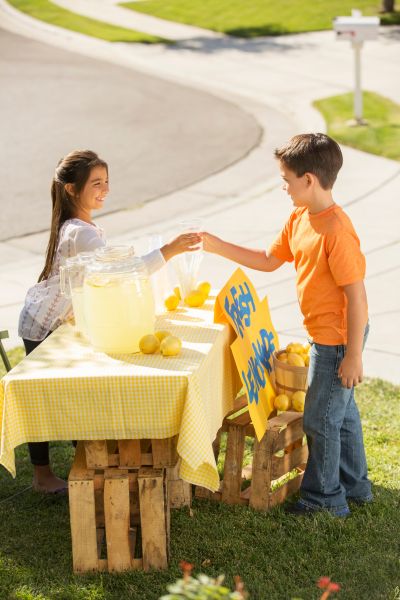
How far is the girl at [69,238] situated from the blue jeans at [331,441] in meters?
0.83

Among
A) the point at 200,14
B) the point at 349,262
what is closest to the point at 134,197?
the point at 349,262

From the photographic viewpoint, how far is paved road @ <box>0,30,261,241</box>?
12.4m

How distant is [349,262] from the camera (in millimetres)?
4344

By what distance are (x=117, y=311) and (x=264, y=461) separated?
1.13m

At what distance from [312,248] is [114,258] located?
0.85 meters

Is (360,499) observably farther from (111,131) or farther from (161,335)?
(111,131)

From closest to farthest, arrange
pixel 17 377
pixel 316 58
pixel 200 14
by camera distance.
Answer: pixel 17 377 → pixel 316 58 → pixel 200 14

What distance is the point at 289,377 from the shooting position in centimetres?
506

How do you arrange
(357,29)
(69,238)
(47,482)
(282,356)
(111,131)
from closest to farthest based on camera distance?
(69,238)
(282,356)
(47,482)
(357,29)
(111,131)

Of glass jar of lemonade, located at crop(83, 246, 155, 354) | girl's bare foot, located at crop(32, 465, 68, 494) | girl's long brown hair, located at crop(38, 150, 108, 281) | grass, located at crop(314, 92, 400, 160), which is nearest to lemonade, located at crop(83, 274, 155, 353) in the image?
glass jar of lemonade, located at crop(83, 246, 155, 354)

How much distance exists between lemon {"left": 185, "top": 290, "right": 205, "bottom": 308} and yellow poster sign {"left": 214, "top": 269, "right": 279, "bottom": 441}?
19cm

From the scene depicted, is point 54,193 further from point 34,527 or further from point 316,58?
point 316,58

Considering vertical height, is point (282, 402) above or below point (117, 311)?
below

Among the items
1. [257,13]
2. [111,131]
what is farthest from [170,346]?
[257,13]
